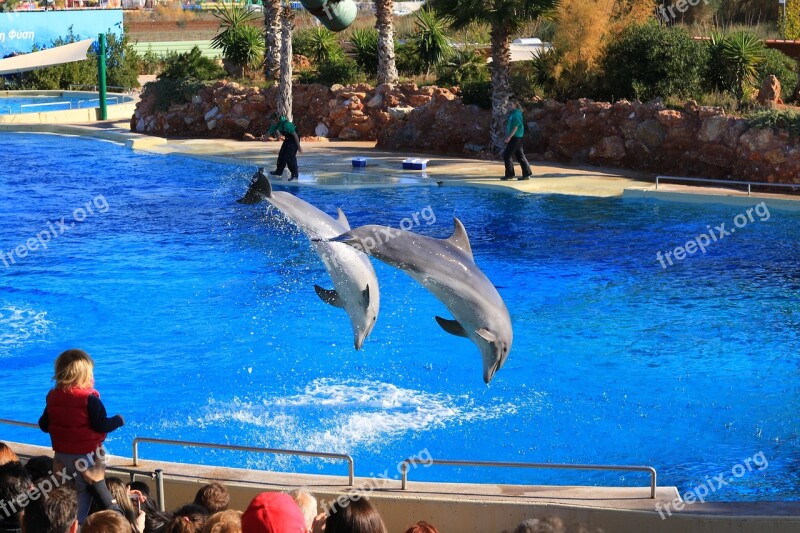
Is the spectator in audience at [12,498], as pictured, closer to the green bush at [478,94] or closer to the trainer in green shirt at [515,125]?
the trainer in green shirt at [515,125]

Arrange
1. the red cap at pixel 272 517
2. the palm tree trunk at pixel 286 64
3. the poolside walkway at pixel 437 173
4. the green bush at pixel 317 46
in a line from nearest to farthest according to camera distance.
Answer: the red cap at pixel 272 517, the poolside walkway at pixel 437 173, the palm tree trunk at pixel 286 64, the green bush at pixel 317 46

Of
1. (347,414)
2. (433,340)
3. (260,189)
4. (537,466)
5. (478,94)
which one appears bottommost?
(347,414)

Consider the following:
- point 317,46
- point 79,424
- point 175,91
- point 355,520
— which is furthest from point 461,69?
point 355,520

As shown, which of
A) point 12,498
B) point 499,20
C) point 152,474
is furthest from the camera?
point 499,20

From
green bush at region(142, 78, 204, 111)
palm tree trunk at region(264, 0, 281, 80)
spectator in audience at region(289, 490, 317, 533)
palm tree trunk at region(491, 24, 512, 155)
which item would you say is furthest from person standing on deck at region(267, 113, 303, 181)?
spectator in audience at region(289, 490, 317, 533)

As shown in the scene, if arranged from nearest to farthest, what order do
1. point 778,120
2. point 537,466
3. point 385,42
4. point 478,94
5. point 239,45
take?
point 537,466, point 778,120, point 478,94, point 385,42, point 239,45

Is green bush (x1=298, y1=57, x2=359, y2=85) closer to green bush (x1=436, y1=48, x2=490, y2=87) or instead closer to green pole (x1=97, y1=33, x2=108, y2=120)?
green bush (x1=436, y1=48, x2=490, y2=87)

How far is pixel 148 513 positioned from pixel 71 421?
0.83 m

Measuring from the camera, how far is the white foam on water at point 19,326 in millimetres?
11188

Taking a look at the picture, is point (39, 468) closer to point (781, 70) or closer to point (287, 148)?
point (287, 148)

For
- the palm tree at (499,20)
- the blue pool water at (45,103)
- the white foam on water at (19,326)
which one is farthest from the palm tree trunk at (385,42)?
the white foam on water at (19,326)

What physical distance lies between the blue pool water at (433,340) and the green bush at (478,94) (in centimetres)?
425

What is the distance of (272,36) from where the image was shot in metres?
24.8

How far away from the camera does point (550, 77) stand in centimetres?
2133
